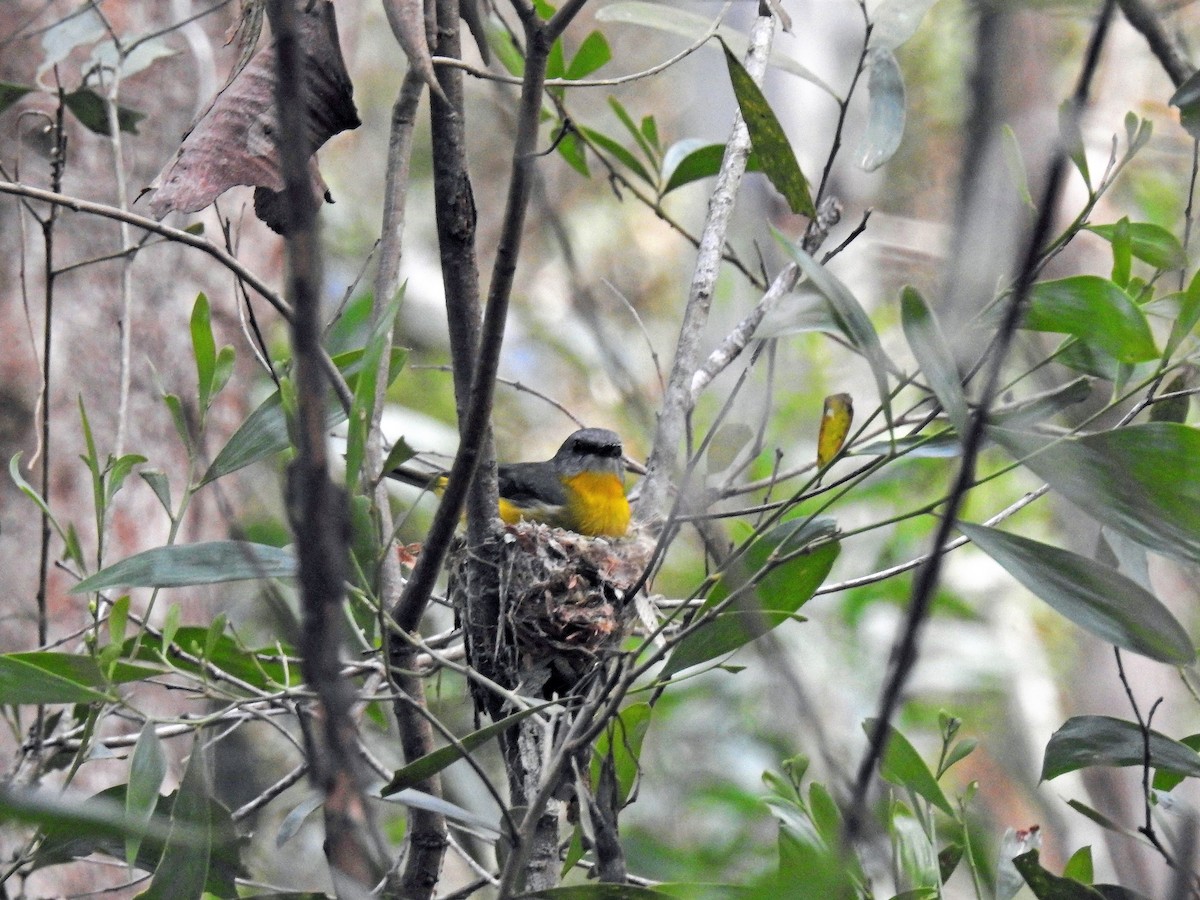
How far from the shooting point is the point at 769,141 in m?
2.28

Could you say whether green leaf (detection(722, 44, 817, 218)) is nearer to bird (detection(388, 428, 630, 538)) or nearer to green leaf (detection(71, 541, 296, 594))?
green leaf (detection(71, 541, 296, 594))

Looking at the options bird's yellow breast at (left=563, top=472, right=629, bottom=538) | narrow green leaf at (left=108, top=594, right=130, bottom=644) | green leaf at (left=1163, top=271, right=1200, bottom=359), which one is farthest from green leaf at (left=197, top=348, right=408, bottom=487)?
bird's yellow breast at (left=563, top=472, right=629, bottom=538)

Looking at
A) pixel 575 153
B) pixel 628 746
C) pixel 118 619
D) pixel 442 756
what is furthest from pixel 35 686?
pixel 575 153

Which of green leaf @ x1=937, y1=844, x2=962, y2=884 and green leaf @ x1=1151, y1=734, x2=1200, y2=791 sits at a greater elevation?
green leaf @ x1=1151, y1=734, x2=1200, y2=791

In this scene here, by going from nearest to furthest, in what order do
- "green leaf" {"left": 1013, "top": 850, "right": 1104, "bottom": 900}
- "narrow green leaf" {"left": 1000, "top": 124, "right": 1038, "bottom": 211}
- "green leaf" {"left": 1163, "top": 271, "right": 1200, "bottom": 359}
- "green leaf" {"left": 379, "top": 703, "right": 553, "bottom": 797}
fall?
1. "green leaf" {"left": 379, "top": 703, "right": 553, "bottom": 797}
2. "green leaf" {"left": 1163, "top": 271, "right": 1200, "bottom": 359}
3. "green leaf" {"left": 1013, "top": 850, "right": 1104, "bottom": 900}
4. "narrow green leaf" {"left": 1000, "top": 124, "right": 1038, "bottom": 211}

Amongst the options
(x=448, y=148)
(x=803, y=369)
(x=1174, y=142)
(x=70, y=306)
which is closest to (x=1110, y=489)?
(x=448, y=148)

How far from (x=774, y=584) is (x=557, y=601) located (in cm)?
113

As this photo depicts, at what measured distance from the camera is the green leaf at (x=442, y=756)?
5.85 ft

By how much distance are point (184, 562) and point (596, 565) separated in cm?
153

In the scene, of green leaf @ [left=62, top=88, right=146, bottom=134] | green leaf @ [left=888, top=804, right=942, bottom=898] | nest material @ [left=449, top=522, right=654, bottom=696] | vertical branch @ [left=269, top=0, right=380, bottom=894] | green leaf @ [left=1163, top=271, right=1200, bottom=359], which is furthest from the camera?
green leaf @ [left=62, top=88, right=146, bottom=134]

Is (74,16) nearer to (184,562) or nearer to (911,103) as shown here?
(184,562)

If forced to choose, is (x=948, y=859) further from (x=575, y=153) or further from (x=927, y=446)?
(x=575, y=153)

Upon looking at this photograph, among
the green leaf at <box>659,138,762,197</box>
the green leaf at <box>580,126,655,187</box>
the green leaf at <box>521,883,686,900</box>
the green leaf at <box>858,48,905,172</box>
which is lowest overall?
the green leaf at <box>521,883,686,900</box>

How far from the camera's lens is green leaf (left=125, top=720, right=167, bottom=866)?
1.91 metres
